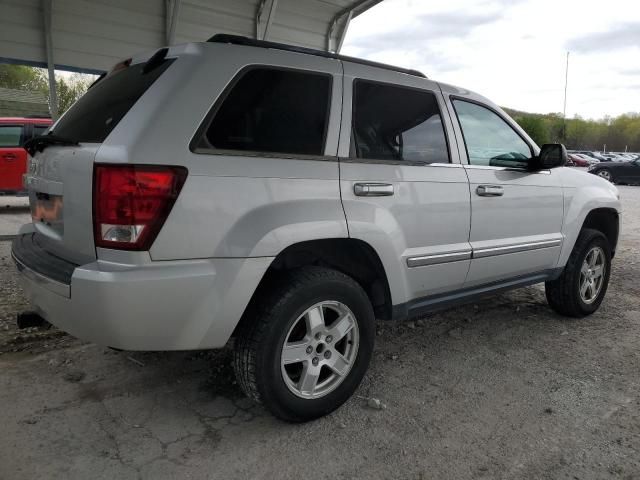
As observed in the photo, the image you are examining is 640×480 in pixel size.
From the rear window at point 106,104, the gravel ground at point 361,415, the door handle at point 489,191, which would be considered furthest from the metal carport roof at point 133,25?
the door handle at point 489,191

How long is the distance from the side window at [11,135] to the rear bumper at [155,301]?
9895 mm

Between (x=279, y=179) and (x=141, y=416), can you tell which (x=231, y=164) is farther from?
(x=141, y=416)

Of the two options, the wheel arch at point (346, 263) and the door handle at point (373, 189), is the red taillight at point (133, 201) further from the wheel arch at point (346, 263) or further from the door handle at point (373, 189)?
the door handle at point (373, 189)

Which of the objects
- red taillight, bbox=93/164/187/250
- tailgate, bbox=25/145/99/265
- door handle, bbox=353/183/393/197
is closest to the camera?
red taillight, bbox=93/164/187/250

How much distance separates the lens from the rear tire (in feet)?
14.2

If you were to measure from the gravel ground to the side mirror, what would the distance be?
1362 millimetres

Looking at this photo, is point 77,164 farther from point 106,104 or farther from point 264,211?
point 264,211

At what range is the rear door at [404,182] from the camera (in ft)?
9.12

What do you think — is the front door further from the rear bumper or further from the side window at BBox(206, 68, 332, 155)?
the rear bumper

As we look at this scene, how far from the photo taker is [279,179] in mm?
2443

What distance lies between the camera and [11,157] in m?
10.5

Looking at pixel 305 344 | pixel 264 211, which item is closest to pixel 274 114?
pixel 264 211

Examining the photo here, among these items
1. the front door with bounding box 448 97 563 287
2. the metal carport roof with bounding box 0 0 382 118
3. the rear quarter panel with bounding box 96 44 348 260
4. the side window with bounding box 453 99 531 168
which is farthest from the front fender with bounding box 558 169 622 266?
the metal carport roof with bounding box 0 0 382 118

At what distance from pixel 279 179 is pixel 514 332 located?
271cm
